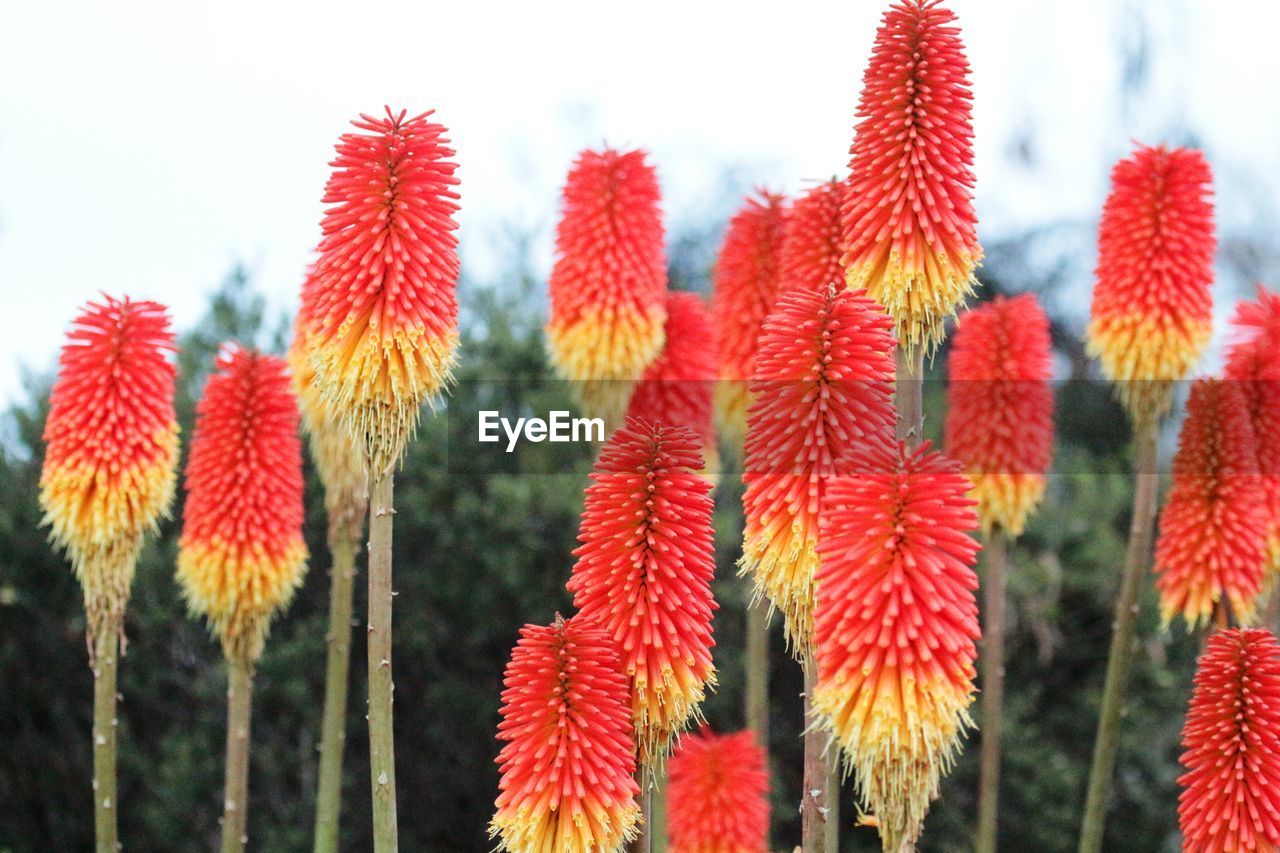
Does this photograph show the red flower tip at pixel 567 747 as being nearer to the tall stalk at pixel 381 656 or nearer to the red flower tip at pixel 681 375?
the tall stalk at pixel 381 656

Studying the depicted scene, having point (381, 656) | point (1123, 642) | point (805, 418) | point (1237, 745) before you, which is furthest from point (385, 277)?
point (1123, 642)

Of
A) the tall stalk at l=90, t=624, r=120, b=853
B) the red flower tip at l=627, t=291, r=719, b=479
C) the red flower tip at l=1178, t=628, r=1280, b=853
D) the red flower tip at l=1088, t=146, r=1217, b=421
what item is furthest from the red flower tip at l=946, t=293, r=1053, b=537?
the tall stalk at l=90, t=624, r=120, b=853

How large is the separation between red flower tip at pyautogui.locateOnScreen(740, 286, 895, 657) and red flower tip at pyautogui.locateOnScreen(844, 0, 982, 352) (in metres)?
0.36

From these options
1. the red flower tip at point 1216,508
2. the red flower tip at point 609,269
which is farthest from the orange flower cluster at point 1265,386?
the red flower tip at point 609,269

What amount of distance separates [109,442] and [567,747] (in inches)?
111

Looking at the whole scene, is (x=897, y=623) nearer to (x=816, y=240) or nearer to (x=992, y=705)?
(x=816, y=240)

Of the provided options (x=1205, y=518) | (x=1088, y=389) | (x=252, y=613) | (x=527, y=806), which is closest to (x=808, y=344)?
(x=527, y=806)

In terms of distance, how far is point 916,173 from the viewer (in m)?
4.21

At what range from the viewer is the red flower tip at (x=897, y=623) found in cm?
339

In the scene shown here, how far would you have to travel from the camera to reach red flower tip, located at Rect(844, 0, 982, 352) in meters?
4.22

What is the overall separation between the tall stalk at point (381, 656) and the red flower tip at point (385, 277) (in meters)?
0.14

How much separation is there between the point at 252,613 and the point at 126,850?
6781 mm

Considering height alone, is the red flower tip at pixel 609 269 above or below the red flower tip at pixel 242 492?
above

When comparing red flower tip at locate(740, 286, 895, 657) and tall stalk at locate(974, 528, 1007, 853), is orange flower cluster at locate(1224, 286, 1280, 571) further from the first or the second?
red flower tip at locate(740, 286, 895, 657)
